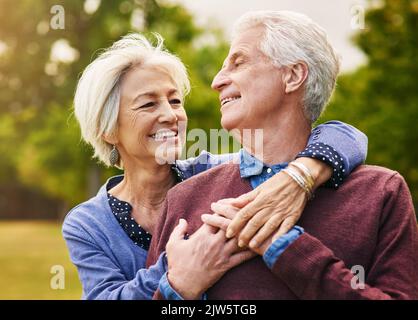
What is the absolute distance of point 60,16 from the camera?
368 centimetres

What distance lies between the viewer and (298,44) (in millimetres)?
2316

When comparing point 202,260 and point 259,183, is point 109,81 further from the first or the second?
point 202,260

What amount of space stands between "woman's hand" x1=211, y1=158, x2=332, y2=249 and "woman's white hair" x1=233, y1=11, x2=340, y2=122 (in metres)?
0.43

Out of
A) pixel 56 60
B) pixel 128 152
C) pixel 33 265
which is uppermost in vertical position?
pixel 56 60

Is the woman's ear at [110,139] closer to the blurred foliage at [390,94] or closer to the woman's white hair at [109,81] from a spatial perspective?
the woman's white hair at [109,81]

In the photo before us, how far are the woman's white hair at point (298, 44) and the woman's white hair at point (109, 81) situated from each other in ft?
2.58

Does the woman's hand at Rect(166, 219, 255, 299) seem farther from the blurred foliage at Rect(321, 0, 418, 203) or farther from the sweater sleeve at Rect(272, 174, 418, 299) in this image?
the blurred foliage at Rect(321, 0, 418, 203)

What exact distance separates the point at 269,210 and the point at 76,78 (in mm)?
19156

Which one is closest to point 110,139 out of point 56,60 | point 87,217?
point 87,217

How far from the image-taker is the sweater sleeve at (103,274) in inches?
88.8

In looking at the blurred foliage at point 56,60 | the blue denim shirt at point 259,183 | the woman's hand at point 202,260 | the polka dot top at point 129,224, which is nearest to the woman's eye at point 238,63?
the blue denim shirt at point 259,183
